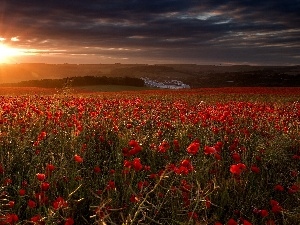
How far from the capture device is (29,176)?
4.97 metres

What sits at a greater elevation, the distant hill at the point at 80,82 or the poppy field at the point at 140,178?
the distant hill at the point at 80,82

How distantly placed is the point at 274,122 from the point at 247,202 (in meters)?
5.41

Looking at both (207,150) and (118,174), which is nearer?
(207,150)

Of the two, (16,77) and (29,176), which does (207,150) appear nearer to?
(29,176)

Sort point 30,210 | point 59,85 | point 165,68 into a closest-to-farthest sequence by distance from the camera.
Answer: point 30,210
point 59,85
point 165,68

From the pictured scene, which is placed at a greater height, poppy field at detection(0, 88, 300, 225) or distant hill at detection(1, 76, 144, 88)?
distant hill at detection(1, 76, 144, 88)

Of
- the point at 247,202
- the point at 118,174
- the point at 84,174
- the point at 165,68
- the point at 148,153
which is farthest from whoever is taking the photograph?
the point at 165,68

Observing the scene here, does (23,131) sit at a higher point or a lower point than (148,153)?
higher

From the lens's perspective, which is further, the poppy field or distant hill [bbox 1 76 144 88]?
distant hill [bbox 1 76 144 88]

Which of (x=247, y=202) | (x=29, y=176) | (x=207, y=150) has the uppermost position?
(x=207, y=150)

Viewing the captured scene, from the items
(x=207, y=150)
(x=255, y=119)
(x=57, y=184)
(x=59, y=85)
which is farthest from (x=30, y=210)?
(x=59, y=85)

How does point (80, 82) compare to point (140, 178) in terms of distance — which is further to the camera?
point (80, 82)

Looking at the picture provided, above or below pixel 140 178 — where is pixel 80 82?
above

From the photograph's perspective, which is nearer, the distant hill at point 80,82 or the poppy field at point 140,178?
the poppy field at point 140,178
